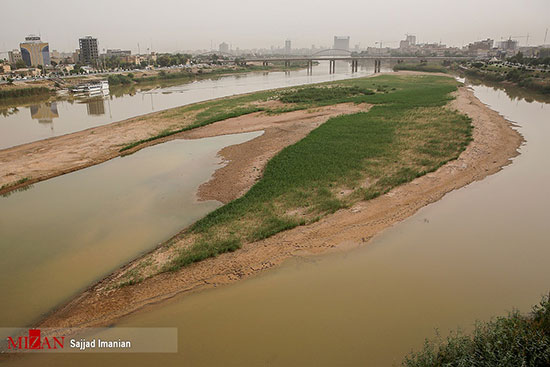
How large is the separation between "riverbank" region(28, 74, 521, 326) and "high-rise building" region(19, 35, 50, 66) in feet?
406

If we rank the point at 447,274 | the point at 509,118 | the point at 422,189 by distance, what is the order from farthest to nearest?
the point at 509,118 → the point at 422,189 → the point at 447,274

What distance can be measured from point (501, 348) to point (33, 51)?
440 feet

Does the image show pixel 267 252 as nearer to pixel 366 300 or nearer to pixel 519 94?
pixel 366 300

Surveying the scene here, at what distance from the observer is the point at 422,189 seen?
1362cm

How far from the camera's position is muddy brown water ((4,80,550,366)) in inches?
261

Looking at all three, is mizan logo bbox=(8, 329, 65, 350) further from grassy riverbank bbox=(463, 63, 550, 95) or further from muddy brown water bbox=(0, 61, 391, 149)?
grassy riverbank bbox=(463, 63, 550, 95)

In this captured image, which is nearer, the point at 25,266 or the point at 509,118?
the point at 25,266

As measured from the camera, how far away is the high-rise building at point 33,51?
4144 inches

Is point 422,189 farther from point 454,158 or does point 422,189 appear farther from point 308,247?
point 308,247

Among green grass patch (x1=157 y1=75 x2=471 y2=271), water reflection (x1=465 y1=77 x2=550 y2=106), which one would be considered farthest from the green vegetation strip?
water reflection (x1=465 y1=77 x2=550 y2=106)

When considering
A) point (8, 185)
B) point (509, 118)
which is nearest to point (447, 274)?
point (8, 185)

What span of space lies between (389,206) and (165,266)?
7.67 metres

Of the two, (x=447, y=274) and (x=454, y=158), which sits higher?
(x=454, y=158)

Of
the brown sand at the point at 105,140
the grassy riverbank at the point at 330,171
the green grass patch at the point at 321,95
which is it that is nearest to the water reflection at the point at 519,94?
the green grass patch at the point at 321,95
